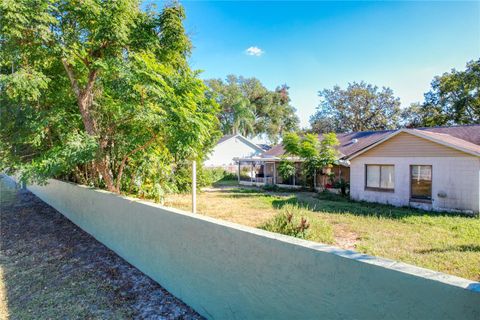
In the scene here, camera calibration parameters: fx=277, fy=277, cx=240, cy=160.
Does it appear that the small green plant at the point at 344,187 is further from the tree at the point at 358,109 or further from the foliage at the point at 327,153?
the tree at the point at 358,109

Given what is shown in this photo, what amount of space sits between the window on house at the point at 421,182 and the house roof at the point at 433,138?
145 cm

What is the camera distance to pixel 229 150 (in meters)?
32.1

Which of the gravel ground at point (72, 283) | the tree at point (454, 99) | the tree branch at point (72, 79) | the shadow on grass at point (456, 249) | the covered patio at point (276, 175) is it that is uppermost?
the tree at point (454, 99)

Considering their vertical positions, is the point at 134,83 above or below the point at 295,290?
above

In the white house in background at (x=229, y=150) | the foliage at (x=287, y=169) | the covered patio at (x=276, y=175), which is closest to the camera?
the covered patio at (x=276, y=175)

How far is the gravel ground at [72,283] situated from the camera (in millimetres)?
3837

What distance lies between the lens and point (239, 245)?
10.1 feet

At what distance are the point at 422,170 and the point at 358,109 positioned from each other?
74.1ft

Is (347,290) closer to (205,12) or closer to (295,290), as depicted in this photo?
(295,290)

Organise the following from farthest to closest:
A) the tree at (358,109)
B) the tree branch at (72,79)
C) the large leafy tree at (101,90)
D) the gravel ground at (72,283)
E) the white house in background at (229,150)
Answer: the tree at (358,109), the white house in background at (229,150), the tree branch at (72,79), the large leafy tree at (101,90), the gravel ground at (72,283)

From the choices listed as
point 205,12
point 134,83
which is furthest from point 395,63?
point 134,83

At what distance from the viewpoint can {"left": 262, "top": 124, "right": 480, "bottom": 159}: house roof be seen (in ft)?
37.8

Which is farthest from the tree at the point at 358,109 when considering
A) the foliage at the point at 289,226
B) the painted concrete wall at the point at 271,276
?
the painted concrete wall at the point at 271,276

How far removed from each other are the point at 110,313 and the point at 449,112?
99.6 ft
